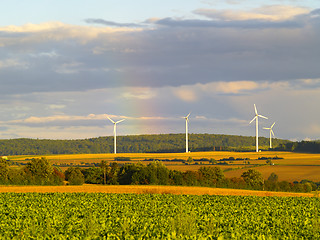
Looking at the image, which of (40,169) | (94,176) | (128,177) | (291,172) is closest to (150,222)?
(128,177)

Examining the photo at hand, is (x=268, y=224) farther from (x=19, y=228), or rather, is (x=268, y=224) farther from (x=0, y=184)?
(x=0, y=184)

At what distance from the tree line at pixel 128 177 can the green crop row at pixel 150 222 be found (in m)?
42.1

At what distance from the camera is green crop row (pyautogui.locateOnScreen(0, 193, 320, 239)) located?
90.2 feet

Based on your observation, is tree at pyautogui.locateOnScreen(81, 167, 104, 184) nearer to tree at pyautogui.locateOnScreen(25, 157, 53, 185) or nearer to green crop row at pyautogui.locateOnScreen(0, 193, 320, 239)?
tree at pyautogui.locateOnScreen(25, 157, 53, 185)

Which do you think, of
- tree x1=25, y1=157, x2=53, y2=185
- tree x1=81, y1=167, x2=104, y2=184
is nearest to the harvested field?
tree x1=81, y1=167, x2=104, y2=184

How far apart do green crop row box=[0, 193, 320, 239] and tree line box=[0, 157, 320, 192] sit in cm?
4207

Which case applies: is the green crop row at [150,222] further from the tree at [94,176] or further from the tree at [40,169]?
the tree at [94,176]

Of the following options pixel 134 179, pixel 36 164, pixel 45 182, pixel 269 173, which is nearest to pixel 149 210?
pixel 45 182

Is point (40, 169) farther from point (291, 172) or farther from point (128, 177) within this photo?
point (291, 172)

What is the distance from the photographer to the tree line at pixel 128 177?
86.9 metres

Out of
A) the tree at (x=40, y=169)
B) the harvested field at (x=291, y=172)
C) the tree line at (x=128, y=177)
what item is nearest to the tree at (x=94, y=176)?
the tree line at (x=128, y=177)

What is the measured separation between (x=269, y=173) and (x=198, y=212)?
Answer: 355 feet

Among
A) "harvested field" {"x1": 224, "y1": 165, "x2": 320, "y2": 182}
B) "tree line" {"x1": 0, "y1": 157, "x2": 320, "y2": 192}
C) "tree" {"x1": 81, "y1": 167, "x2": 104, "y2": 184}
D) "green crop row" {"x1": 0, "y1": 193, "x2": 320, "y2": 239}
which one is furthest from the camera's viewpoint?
"harvested field" {"x1": 224, "y1": 165, "x2": 320, "y2": 182}

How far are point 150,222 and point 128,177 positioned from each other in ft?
232
